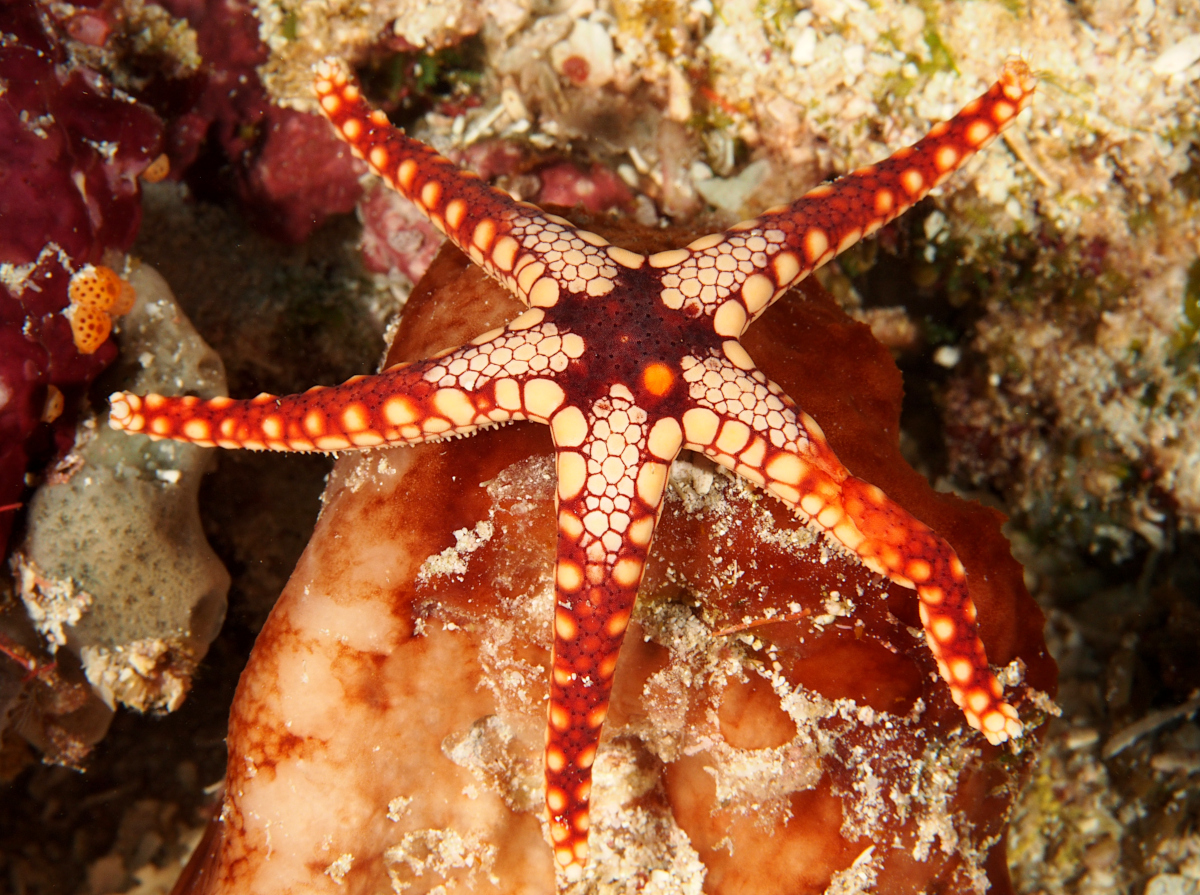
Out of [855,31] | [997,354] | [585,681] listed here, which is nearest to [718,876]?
[585,681]

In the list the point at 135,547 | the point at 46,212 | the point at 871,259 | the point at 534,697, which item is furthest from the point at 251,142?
the point at 871,259

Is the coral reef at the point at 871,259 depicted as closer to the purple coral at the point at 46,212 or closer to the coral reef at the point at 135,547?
the coral reef at the point at 135,547

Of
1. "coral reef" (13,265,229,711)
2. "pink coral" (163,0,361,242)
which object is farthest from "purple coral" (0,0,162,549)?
"pink coral" (163,0,361,242)

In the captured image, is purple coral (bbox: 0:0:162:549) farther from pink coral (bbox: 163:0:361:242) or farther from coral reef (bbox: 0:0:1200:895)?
pink coral (bbox: 163:0:361:242)

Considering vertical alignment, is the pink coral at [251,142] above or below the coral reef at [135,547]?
above

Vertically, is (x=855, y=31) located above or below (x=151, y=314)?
above

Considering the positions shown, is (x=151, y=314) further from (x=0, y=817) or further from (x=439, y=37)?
(x=0, y=817)

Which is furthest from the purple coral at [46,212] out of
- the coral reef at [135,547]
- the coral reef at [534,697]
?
the coral reef at [534,697]
